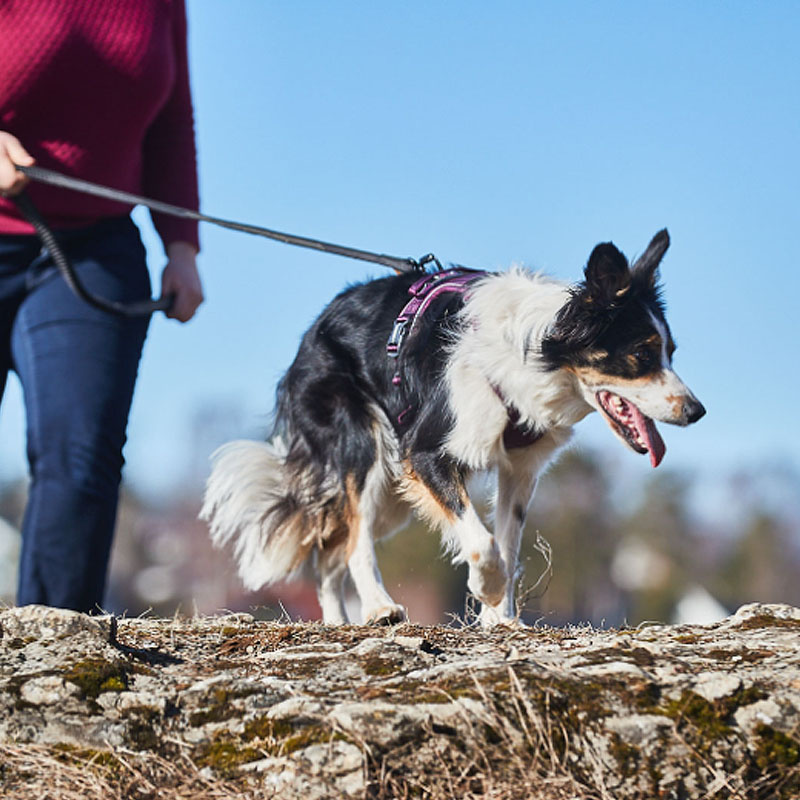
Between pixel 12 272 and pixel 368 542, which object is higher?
pixel 12 272

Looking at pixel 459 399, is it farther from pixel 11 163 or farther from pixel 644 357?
pixel 11 163

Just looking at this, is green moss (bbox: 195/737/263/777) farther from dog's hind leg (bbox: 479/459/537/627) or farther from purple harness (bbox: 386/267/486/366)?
dog's hind leg (bbox: 479/459/537/627)

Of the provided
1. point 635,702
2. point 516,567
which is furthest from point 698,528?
point 635,702

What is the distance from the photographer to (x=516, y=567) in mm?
5250

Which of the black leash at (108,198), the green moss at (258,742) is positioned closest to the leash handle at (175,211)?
the black leash at (108,198)

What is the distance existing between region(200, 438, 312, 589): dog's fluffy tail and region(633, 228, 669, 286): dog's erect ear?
6.89 ft

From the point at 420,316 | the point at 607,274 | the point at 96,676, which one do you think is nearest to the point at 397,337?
the point at 420,316

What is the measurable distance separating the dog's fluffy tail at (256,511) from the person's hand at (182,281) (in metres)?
2.28

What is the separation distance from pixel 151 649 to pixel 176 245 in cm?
139

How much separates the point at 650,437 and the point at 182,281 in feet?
6.95

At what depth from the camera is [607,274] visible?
4.73 m

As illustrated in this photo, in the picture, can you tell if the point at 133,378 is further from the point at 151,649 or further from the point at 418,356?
the point at 418,356

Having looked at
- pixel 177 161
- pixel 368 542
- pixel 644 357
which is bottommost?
pixel 368 542

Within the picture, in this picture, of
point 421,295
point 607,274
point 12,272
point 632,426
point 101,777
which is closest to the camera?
point 101,777
